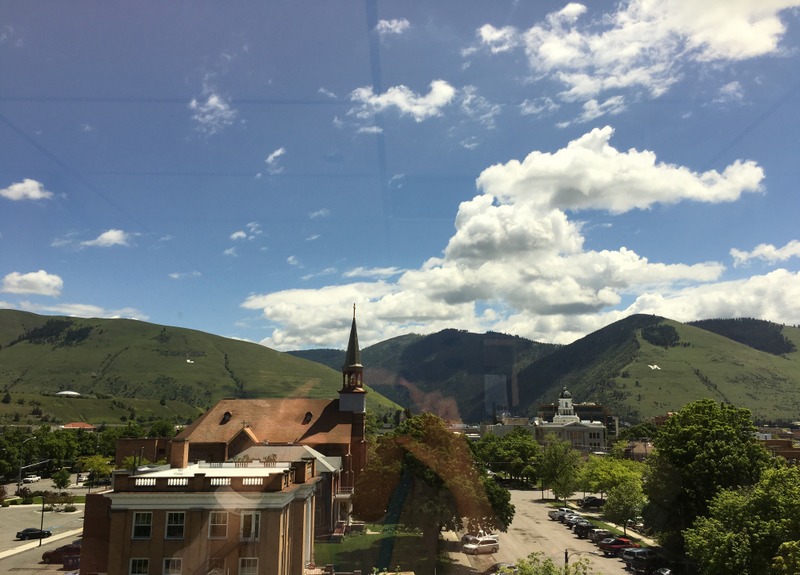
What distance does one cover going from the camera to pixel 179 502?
66.9 ft

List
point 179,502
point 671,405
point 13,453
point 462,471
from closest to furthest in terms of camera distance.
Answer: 1. point 179,502
2. point 462,471
3. point 13,453
4. point 671,405

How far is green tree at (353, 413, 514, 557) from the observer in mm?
34125

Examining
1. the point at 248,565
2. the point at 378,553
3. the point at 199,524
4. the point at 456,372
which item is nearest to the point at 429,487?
the point at 378,553

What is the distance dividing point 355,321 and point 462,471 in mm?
28469

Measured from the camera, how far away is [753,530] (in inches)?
942

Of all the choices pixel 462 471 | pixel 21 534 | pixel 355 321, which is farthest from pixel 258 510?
pixel 355 321

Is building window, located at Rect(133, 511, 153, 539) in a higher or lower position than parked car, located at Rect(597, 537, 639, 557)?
higher

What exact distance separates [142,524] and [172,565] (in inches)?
73.5

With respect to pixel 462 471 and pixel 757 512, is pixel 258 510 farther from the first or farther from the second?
pixel 757 512

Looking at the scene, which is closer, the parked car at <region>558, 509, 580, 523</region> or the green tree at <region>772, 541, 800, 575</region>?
the green tree at <region>772, 541, 800, 575</region>

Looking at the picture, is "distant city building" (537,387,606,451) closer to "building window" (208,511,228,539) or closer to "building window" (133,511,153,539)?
"building window" (208,511,228,539)

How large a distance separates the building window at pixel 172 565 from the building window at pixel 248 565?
2.15 meters

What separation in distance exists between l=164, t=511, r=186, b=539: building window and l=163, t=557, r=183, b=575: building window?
0.76 m

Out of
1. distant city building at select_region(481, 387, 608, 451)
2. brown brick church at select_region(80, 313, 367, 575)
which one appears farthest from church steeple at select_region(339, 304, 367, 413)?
distant city building at select_region(481, 387, 608, 451)
